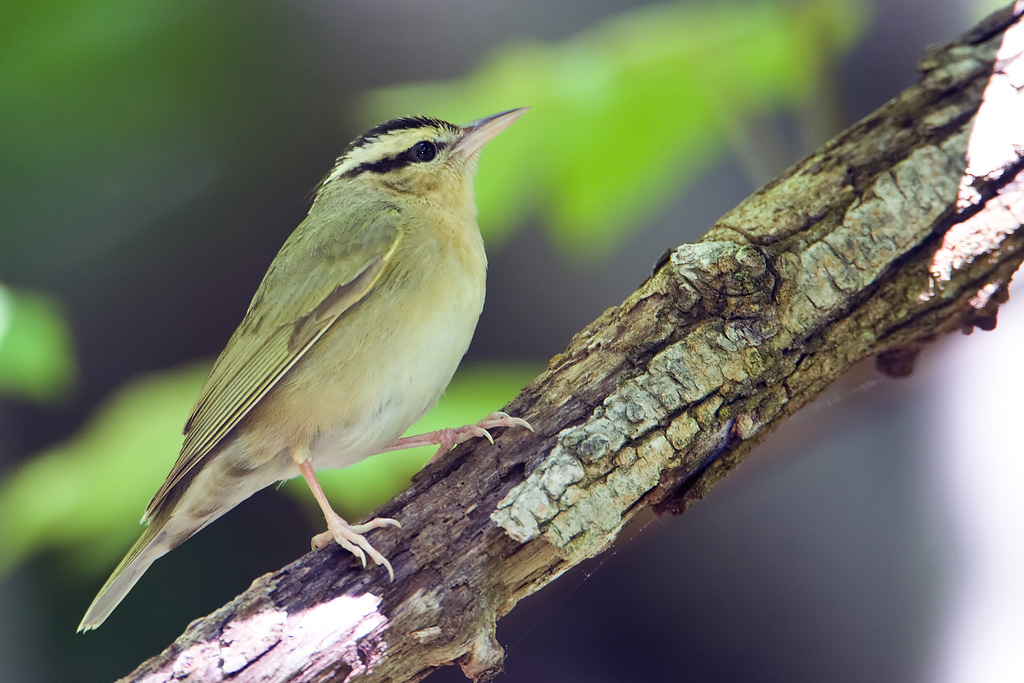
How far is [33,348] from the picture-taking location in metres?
2.37

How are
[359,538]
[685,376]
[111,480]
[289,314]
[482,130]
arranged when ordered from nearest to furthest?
[359,538] → [685,376] → [289,314] → [482,130] → [111,480]

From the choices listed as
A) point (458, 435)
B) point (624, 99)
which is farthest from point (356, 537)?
point (624, 99)

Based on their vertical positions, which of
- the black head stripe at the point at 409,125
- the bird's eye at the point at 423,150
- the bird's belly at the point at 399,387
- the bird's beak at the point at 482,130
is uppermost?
the black head stripe at the point at 409,125

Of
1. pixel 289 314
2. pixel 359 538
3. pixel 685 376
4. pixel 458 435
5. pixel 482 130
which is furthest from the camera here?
pixel 482 130

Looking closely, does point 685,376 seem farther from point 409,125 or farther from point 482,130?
point 409,125

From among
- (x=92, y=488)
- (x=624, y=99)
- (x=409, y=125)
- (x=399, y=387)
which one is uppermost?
(x=409, y=125)

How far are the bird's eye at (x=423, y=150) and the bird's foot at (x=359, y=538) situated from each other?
1124mm

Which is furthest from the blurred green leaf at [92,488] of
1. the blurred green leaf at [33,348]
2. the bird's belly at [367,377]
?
the bird's belly at [367,377]

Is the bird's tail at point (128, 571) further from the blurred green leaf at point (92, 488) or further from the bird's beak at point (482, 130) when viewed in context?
the bird's beak at point (482, 130)

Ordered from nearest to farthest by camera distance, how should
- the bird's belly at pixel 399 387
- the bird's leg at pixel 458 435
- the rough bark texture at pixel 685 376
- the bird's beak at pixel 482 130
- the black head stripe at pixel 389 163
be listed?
the rough bark texture at pixel 685 376 → the bird's leg at pixel 458 435 → the bird's belly at pixel 399 387 → the bird's beak at pixel 482 130 → the black head stripe at pixel 389 163

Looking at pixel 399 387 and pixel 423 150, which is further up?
pixel 423 150

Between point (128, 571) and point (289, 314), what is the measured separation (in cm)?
77

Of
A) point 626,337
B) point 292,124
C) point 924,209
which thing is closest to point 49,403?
point 292,124

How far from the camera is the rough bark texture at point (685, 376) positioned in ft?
4.75
